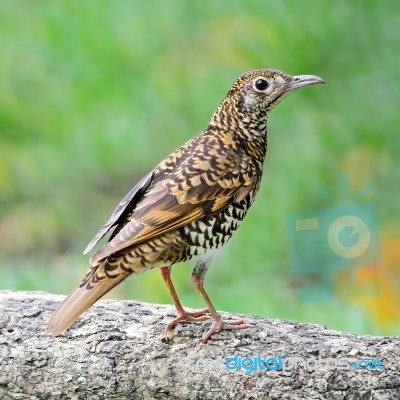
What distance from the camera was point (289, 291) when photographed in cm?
732

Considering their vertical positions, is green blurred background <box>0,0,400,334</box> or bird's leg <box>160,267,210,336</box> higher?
green blurred background <box>0,0,400,334</box>

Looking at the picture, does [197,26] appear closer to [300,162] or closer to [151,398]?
[300,162]

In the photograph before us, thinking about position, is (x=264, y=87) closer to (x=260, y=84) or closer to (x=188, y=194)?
(x=260, y=84)

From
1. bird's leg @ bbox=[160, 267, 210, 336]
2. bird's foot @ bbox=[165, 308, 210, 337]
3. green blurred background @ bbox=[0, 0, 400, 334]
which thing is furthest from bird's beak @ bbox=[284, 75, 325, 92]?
green blurred background @ bbox=[0, 0, 400, 334]

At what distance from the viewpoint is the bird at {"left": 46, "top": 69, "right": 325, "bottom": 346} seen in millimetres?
4379

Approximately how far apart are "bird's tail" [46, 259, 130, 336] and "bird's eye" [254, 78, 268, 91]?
3.84 feet

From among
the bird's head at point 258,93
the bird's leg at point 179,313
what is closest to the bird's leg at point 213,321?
the bird's leg at point 179,313

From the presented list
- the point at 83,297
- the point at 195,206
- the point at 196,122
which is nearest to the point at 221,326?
the point at 195,206

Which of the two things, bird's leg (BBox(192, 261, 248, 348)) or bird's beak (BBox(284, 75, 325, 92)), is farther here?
bird's beak (BBox(284, 75, 325, 92))

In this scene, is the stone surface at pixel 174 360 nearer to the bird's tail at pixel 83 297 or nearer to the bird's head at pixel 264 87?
the bird's tail at pixel 83 297

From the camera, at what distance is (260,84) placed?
4789mm

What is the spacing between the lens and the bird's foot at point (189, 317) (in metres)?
4.57

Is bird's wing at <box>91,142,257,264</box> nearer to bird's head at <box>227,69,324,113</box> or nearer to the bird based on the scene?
the bird

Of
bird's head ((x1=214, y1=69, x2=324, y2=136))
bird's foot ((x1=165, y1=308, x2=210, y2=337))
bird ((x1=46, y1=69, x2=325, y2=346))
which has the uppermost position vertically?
bird's head ((x1=214, y1=69, x2=324, y2=136))
